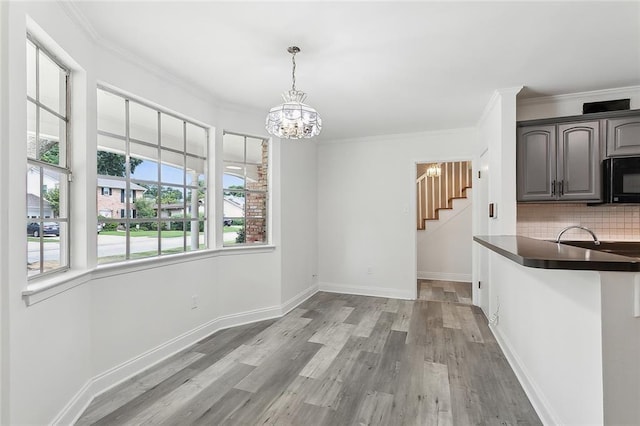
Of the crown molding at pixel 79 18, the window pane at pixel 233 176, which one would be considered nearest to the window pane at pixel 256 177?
the window pane at pixel 233 176

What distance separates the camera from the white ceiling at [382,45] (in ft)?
6.30

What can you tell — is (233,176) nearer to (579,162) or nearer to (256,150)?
(256,150)

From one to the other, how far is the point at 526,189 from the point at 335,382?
2.65m

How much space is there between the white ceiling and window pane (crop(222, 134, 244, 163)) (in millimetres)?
467

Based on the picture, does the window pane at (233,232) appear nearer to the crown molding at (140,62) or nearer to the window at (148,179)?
the window at (148,179)

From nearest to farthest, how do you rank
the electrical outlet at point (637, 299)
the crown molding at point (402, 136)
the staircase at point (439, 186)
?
the electrical outlet at point (637, 299) < the crown molding at point (402, 136) < the staircase at point (439, 186)

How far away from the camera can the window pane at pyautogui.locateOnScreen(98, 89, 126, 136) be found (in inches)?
95.3

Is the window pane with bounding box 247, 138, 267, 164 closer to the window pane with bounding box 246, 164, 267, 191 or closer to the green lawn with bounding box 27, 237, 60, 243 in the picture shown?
the window pane with bounding box 246, 164, 267, 191

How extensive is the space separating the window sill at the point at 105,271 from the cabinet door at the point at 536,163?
9.85 ft

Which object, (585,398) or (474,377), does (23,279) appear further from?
(474,377)

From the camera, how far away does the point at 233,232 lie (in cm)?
372

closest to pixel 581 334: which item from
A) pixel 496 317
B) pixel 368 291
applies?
pixel 496 317

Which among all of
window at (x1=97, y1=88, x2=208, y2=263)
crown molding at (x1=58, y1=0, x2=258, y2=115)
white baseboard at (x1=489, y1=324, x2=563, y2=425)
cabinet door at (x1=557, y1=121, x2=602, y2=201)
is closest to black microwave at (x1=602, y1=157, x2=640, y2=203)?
cabinet door at (x1=557, y1=121, x2=602, y2=201)

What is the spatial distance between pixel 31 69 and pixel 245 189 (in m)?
2.25
